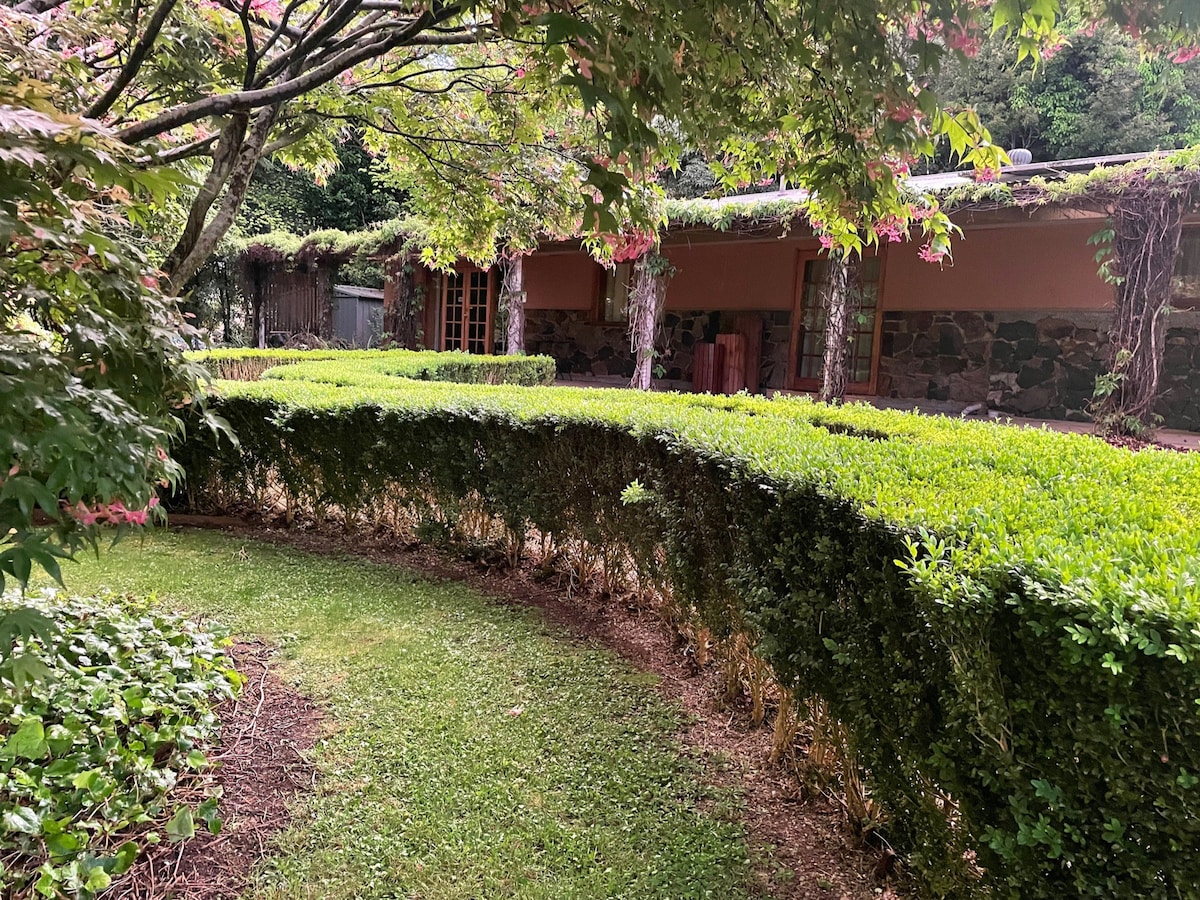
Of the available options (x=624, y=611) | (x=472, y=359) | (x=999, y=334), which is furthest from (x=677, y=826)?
(x=999, y=334)

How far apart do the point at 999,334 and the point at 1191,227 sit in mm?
2232

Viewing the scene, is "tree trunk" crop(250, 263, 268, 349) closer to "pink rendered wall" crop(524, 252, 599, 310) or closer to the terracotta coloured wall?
"pink rendered wall" crop(524, 252, 599, 310)

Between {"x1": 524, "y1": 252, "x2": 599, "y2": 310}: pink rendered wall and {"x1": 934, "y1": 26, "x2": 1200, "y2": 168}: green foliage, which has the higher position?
{"x1": 934, "y1": 26, "x2": 1200, "y2": 168}: green foliage

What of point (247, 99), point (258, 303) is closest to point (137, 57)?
point (247, 99)

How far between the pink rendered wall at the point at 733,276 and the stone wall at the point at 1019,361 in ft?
5.09

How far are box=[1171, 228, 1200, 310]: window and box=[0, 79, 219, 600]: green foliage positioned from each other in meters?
10.2

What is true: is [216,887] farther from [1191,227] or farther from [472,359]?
[1191,227]

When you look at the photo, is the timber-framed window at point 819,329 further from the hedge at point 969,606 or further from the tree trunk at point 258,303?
the tree trunk at point 258,303

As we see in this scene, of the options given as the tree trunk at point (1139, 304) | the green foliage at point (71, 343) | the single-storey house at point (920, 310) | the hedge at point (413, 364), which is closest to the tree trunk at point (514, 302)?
the single-storey house at point (920, 310)

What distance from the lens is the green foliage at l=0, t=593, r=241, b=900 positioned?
1901 millimetres

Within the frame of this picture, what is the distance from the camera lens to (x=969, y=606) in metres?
1.40

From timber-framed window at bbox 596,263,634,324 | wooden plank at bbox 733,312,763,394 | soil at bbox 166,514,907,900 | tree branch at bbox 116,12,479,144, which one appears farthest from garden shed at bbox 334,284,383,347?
tree branch at bbox 116,12,479,144

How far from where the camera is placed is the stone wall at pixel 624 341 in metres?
11.5

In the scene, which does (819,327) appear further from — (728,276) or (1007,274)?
(1007,274)
